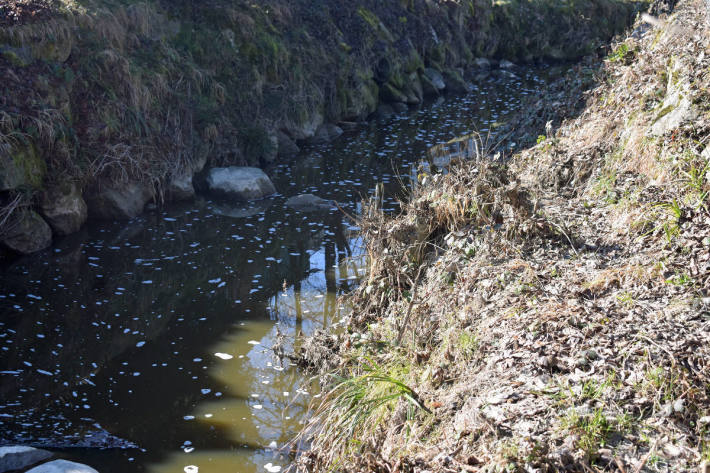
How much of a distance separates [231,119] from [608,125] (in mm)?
7290

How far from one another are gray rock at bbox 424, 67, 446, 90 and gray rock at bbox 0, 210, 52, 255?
43.6ft

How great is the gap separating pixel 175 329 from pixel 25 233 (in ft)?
10.4

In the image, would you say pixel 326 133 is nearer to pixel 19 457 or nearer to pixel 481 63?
pixel 481 63

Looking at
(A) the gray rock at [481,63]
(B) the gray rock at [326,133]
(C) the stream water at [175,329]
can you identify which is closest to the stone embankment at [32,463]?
(C) the stream water at [175,329]

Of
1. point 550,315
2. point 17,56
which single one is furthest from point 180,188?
point 550,315

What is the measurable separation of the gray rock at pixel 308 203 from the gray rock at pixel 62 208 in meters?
3.29

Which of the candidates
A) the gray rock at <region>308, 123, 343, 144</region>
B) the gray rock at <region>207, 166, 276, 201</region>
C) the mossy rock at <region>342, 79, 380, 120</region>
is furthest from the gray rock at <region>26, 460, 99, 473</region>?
the mossy rock at <region>342, 79, 380, 120</region>

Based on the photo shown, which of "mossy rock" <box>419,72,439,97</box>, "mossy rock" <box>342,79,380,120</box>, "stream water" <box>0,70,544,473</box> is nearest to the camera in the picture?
"stream water" <box>0,70,544,473</box>

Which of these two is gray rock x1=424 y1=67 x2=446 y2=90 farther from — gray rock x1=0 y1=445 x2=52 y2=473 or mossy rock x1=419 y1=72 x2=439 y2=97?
gray rock x1=0 y1=445 x2=52 y2=473

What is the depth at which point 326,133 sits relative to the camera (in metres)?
14.7

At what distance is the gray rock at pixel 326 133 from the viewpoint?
47.3ft

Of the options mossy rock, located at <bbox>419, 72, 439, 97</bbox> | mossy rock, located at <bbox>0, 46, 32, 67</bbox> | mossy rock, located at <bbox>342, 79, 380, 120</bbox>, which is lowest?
mossy rock, located at <bbox>342, 79, 380, 120</bbox>

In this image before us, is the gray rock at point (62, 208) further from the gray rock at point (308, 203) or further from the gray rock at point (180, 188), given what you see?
the gray rock at point (308, 203)

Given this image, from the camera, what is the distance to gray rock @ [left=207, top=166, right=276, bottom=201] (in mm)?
10906
